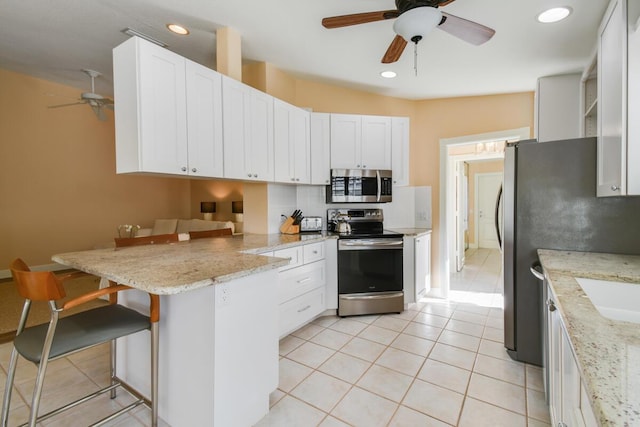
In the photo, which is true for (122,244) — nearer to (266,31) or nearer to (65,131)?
(266,31)

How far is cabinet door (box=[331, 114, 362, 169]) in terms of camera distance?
3.31 metres

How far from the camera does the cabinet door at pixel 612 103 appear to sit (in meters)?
1.37

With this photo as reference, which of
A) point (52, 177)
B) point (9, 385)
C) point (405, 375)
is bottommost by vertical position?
point (405, 375)

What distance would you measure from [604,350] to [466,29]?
5.99 ft

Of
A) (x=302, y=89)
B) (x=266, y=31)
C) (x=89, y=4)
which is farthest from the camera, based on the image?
(x=302, y=89)

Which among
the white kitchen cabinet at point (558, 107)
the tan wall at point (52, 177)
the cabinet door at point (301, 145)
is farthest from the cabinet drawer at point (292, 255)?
the tan wall at point (52, 177)

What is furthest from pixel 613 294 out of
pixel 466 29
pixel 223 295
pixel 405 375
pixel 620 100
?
pixel 223 295

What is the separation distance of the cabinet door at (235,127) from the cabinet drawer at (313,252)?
0.86 metres

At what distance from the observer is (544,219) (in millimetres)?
2027

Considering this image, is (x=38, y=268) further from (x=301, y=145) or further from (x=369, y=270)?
(x=369, y=270)

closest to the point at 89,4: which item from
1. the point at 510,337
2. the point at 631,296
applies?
the point at 631,296

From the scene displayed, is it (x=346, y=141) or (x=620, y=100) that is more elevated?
(x=346, y=141)

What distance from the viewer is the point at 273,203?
3109mm

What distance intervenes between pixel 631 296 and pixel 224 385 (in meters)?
1.89
